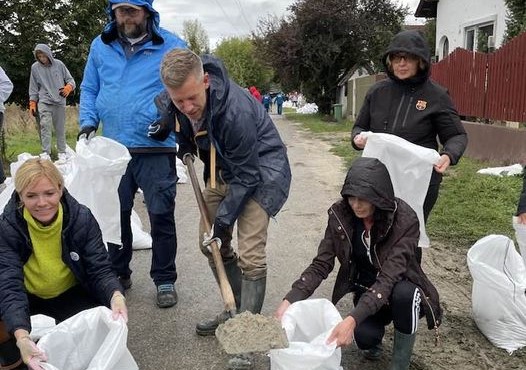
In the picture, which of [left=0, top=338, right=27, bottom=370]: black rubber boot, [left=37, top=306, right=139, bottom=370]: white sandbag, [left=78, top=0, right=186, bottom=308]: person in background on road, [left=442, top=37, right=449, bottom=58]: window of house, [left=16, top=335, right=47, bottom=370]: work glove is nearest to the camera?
[left=16, top=335, right=47, bottom=370]: work glove

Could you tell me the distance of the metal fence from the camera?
8.73 m

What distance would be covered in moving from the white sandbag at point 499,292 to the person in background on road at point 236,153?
1249 mm

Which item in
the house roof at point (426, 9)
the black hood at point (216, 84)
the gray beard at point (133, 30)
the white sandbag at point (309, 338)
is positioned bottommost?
the white sandbag at point (309, 338)

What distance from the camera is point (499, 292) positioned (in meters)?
3.17

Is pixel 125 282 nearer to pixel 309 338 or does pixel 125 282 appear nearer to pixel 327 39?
pixel 309 338

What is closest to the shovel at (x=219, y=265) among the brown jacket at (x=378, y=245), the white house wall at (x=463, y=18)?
the brown jacket at (x=378, y=245)

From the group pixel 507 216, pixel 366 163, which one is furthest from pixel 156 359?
pixel 507 216

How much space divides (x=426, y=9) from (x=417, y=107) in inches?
676

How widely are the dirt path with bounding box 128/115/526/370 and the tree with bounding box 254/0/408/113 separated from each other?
19.4m

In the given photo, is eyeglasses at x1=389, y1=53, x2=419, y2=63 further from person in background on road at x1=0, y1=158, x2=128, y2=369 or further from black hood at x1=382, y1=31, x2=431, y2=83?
person in background on road at x1=0, y1=158, x2=128, y2=369

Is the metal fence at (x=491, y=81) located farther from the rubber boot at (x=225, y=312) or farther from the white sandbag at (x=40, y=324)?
the white sandbag at (x=40, y=324)

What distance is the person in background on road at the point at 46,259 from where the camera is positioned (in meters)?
2.59

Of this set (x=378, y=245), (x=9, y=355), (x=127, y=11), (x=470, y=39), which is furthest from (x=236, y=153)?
(x=470, y=39)

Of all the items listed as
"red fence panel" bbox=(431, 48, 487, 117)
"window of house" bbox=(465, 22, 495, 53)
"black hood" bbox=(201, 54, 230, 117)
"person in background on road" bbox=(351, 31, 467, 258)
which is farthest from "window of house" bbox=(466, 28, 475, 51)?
"black hood" bbox=(201, 54, 230, 117)
